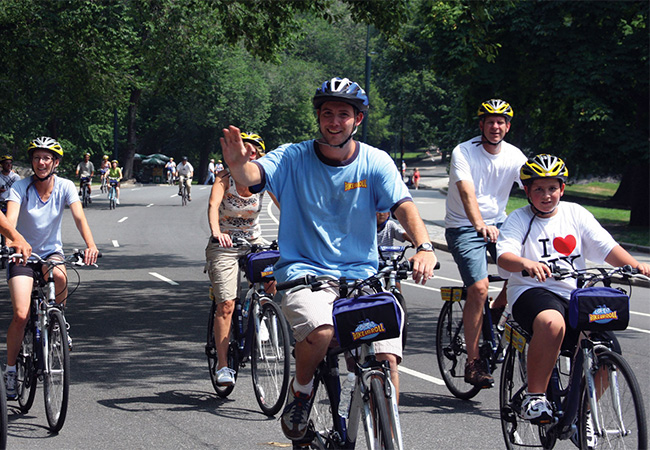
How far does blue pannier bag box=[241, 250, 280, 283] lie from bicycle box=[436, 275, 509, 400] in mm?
1266

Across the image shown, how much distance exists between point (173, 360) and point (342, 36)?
118523 millimetres

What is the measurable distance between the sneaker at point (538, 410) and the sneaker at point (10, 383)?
3459 millimetres

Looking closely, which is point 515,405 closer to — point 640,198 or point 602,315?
point 602,315

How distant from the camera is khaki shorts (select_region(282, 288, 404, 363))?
3867mm

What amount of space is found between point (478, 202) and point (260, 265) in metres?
1.68

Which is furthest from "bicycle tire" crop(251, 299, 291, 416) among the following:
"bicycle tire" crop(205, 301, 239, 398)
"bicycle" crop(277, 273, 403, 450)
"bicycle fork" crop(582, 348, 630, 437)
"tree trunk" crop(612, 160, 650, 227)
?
"tree trunk" crop(612, 160, 650, 227)

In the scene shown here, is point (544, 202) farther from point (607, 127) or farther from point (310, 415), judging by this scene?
point (607, 127)

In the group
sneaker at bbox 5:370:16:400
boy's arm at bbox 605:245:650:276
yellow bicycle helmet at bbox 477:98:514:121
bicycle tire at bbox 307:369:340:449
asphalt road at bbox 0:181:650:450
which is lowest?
asphalt road at bbox 0:181:650:450

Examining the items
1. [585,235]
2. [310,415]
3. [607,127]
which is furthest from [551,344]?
[607,127]

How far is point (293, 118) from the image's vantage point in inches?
3258

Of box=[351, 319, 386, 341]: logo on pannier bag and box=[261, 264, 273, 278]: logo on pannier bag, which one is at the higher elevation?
box=[351, 319, 386, 341]: logo on pannier bag

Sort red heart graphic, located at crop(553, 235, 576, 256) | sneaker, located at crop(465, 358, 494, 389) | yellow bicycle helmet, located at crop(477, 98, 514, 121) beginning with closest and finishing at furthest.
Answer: red heart graphic, located at crop(553, 235, 576, 256) → sneaker, located at crop(465, 358, 494, 389) → yellow bicycle helmet, located at crop(477, 98, 514, 121)

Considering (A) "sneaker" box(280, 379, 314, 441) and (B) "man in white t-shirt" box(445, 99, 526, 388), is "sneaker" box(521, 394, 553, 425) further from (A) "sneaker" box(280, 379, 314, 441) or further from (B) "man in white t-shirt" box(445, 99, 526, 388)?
(B) "man in white t-shirt" box(445, 99, 526, 388)

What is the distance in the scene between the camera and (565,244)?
4.79 m
